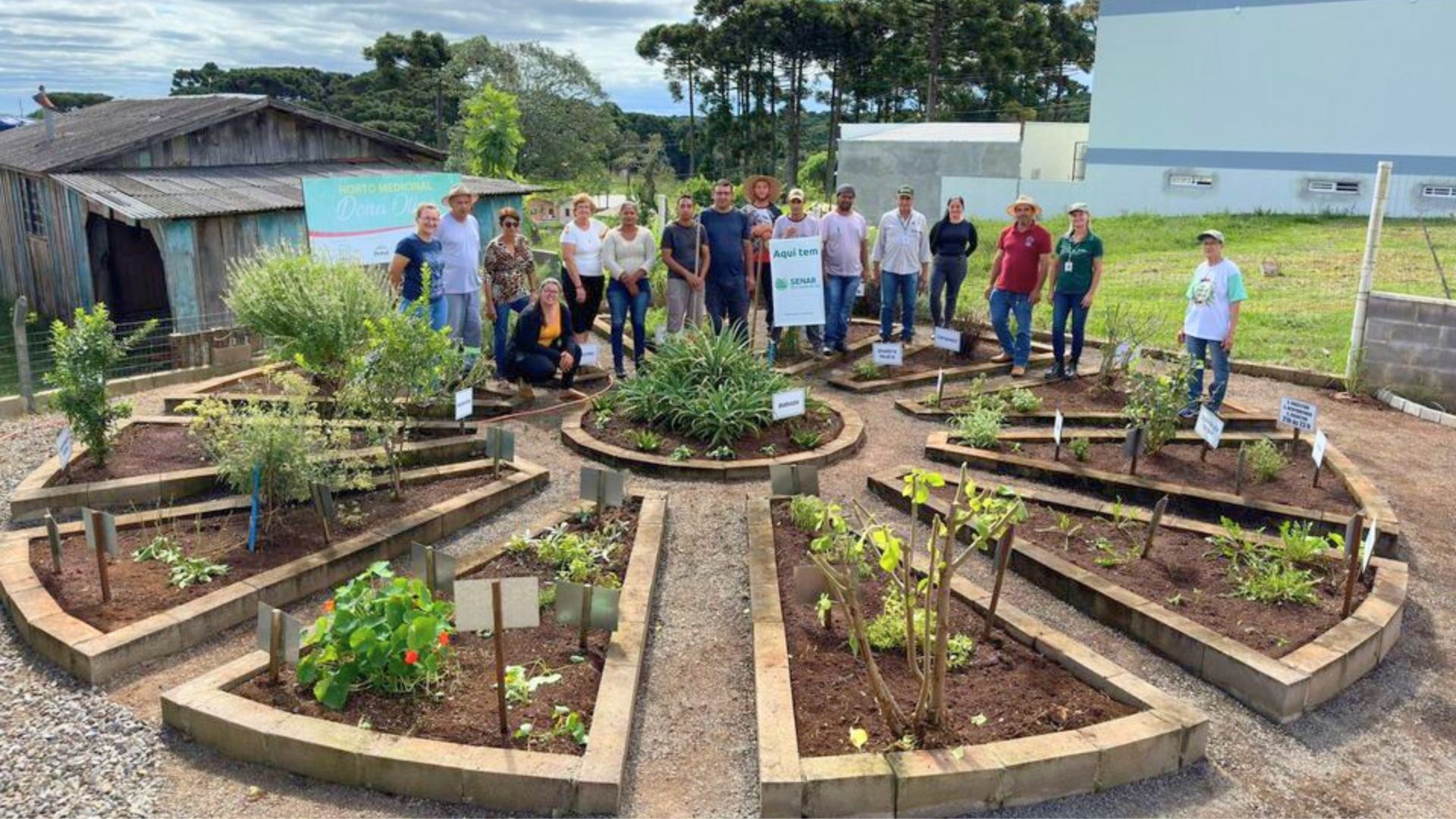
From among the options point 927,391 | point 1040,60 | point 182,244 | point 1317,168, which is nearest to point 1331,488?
point 927,391

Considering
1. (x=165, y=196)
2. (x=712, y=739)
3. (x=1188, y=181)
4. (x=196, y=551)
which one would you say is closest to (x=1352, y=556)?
(x=712, y=739)

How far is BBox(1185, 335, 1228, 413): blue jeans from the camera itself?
26.9ft

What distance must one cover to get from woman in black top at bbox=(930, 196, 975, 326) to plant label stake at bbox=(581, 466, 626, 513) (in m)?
5.55

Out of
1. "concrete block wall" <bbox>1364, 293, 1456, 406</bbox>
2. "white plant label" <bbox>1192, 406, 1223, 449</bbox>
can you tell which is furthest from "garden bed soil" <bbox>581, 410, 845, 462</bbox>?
"concrete block wall" <bbox>1364, 293, 1456, 406</bbox>

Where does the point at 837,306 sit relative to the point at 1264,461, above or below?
above

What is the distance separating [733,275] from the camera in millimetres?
9781

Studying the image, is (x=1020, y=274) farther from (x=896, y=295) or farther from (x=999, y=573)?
(x=999, y=573)

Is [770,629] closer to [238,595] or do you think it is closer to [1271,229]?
[238,595]

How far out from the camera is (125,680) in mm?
4746

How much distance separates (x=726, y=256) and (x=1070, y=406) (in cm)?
346

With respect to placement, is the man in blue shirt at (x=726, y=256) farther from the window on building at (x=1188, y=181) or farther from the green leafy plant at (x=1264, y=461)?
the window on building at (x=1188, y=181)

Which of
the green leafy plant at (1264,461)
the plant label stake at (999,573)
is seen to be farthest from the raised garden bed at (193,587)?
the green leafy plant at (1264,461)

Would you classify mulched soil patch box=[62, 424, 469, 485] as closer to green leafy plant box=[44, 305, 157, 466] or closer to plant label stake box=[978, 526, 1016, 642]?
green leafy plant box=[44, 305, 157, 466]

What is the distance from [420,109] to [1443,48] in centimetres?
4476
